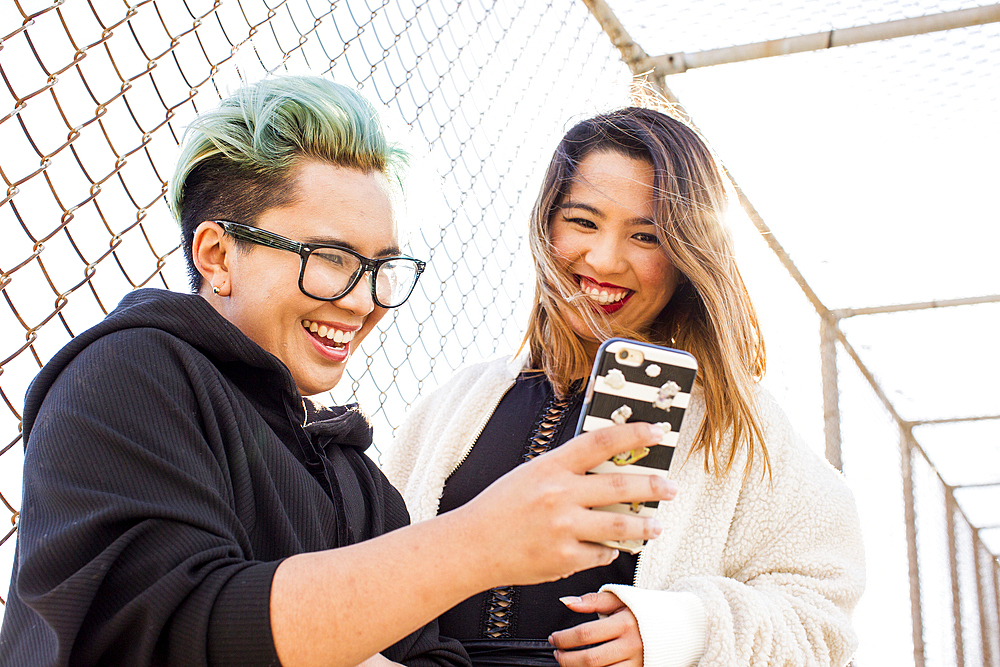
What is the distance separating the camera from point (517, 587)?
1.64 metres

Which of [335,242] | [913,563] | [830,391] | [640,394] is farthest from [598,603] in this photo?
[913,563]

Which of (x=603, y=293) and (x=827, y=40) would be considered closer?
(x=603, y=293)

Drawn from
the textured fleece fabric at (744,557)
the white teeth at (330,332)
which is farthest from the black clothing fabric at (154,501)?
the textured fleece fabric at (744,557)

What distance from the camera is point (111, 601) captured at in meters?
0.85

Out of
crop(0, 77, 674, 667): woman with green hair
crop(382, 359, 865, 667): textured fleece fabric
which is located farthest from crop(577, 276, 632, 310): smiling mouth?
crop(0, 77, 674, 667): woman with green hair

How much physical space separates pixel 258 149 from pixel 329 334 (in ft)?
0.91

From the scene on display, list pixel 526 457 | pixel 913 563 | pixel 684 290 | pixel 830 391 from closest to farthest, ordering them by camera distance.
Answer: pixel 526 457 → pixel 684 290 → pixel 830 391 → pixel 913 563

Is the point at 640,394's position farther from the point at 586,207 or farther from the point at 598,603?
the point at 586,207

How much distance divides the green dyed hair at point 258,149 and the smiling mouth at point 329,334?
166 millimetres

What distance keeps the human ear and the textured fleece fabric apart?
2.38 ft

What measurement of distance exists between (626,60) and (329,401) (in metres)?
1.62

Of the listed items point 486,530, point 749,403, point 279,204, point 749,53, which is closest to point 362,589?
point 486,530

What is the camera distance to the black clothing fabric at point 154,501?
0.83 metres

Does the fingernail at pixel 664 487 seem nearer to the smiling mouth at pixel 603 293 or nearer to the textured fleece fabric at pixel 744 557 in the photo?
the textured fleece fabric at pixel 744 557
